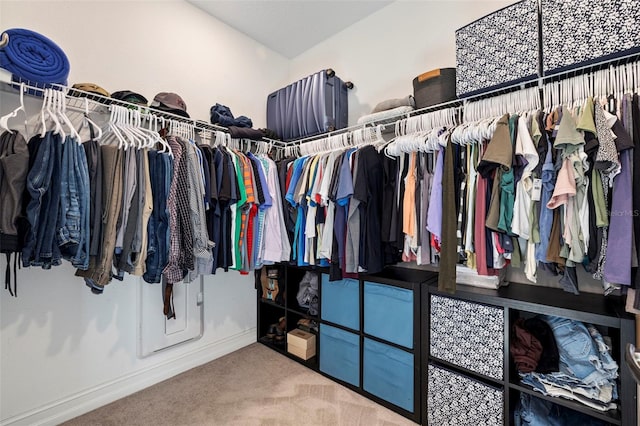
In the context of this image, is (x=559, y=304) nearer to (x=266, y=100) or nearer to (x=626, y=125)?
(x=626, y=125)

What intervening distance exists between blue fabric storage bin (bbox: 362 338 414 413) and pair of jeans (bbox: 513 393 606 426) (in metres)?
0.53

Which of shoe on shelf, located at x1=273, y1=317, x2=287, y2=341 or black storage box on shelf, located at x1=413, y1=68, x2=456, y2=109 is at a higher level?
black storage box on shelf, located at x1=413, y1=68, x2=456, y2=109

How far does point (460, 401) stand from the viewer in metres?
1.50

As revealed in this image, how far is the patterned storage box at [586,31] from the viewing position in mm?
1111

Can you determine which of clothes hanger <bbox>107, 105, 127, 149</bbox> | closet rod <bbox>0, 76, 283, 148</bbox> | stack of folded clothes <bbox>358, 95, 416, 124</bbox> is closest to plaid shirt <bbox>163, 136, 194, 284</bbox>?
clothes hanger <bbox>107, 105, 127, 149</bbox>

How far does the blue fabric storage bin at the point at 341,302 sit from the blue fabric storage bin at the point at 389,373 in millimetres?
176

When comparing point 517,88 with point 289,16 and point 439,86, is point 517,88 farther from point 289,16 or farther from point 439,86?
point 289,16

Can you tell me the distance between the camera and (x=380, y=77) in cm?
241

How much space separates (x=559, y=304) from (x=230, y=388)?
6.66 ft

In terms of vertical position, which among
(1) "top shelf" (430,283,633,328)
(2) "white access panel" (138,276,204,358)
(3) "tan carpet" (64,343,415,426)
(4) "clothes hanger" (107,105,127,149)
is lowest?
(3) "tan carpet" (64,343,415,426)

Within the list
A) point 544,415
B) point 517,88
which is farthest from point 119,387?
point 517,88

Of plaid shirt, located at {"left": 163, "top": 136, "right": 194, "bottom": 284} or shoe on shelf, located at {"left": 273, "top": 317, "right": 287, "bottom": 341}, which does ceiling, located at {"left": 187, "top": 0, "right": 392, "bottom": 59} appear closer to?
plaid shirt, located at {"left": 163, "top": 136, "right": 194, "bottom": 284}

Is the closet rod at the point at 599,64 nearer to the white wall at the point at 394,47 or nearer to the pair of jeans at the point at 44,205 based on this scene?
the white wall at the point at 394,47

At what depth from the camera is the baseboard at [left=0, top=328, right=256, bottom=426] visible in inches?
63.8
